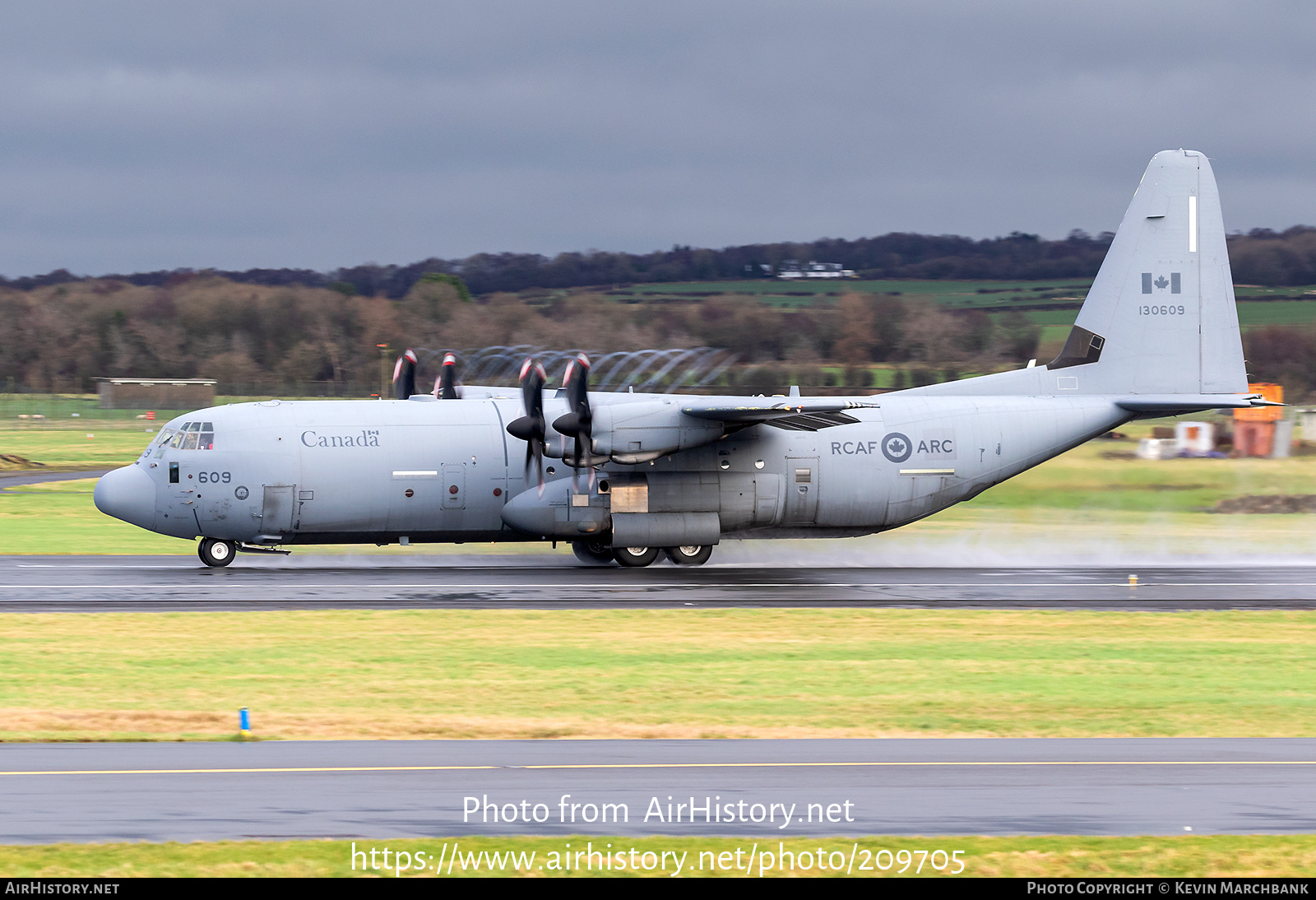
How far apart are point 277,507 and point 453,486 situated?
3.67 m

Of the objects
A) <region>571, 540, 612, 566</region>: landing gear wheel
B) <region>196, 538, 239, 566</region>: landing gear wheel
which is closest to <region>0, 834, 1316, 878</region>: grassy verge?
<region>196, 538, 239, 566</region>: landing gear wheel

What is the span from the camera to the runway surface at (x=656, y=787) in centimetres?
913

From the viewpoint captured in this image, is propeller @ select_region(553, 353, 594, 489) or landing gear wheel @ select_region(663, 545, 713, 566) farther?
landing gear wheel @ select_region(663, 545, 713, 566)

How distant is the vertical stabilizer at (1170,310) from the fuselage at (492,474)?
7.01ft

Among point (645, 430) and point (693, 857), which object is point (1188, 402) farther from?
point (693, 857)

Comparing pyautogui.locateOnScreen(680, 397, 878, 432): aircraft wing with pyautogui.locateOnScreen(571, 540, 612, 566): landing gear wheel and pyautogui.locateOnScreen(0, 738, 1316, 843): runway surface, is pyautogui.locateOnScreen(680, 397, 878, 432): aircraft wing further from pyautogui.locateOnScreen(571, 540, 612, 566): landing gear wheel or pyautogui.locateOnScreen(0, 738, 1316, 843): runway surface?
pyautogui.locateOnScreen(0, 738, 1316, 843): runway surface

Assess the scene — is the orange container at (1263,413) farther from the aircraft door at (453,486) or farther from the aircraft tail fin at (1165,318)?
the aircraft door at (453,486)

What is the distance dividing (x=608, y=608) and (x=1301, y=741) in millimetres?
12071

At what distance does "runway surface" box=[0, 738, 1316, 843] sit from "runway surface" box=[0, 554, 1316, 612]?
35.0ft

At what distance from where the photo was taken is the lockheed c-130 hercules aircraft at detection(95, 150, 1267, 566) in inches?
1064

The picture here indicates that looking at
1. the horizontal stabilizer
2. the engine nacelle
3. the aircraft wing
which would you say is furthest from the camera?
the horizontal stabilizer
